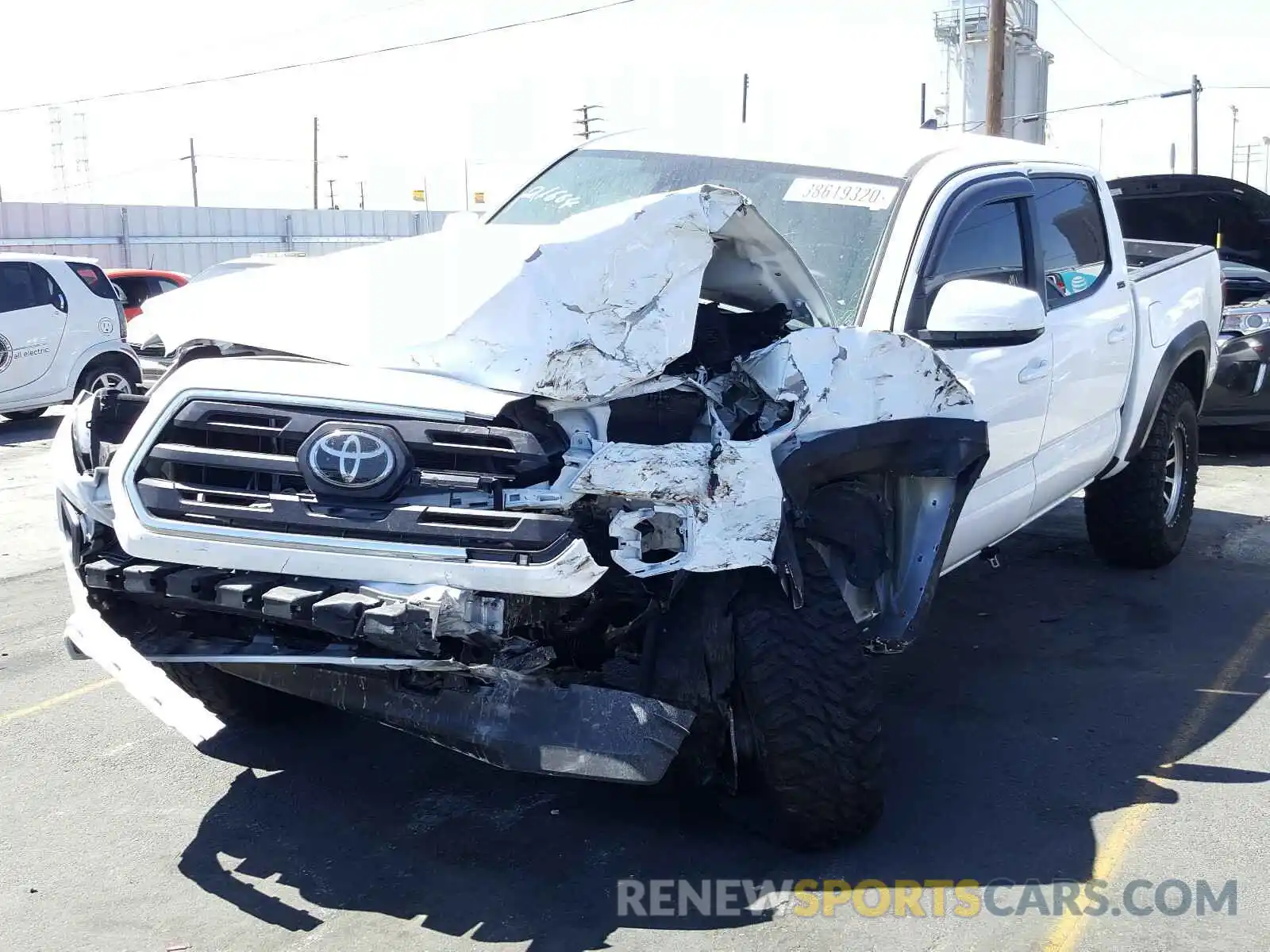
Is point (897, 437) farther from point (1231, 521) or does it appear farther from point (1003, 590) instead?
point (1231, 521)

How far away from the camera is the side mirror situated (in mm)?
3912

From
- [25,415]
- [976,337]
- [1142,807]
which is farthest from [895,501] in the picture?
[25,415]

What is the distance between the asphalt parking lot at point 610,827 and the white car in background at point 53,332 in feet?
28.3

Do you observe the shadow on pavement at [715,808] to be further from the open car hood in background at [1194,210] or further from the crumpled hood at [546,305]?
the open car hood in background at [1194,210]

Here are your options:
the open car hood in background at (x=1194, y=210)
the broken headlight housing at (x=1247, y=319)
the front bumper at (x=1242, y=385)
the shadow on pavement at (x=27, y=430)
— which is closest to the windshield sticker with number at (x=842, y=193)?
the open car hood in background at (x=1194, y=210)

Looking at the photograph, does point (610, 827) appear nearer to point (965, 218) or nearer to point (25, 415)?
point (965, 218)

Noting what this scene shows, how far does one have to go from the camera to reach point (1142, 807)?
13.1 feet

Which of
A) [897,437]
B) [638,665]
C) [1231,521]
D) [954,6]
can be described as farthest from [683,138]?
[954,6]

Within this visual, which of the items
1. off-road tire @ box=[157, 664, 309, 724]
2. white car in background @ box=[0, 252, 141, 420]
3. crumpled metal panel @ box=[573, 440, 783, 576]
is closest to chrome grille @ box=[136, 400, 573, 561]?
crumpled metal panel @ box=[573, 440, 783, 576]

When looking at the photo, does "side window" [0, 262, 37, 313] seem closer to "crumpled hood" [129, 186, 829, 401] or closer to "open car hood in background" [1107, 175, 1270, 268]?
"open car hood in background" [1107, 175, 1270, 268]

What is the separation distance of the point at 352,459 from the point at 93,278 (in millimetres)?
12429

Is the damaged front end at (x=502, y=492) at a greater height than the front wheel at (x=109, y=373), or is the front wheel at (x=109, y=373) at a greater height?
the damaged front end at (x=502, y=492)

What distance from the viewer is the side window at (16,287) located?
43.6 feet

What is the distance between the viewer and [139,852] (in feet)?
12.3
